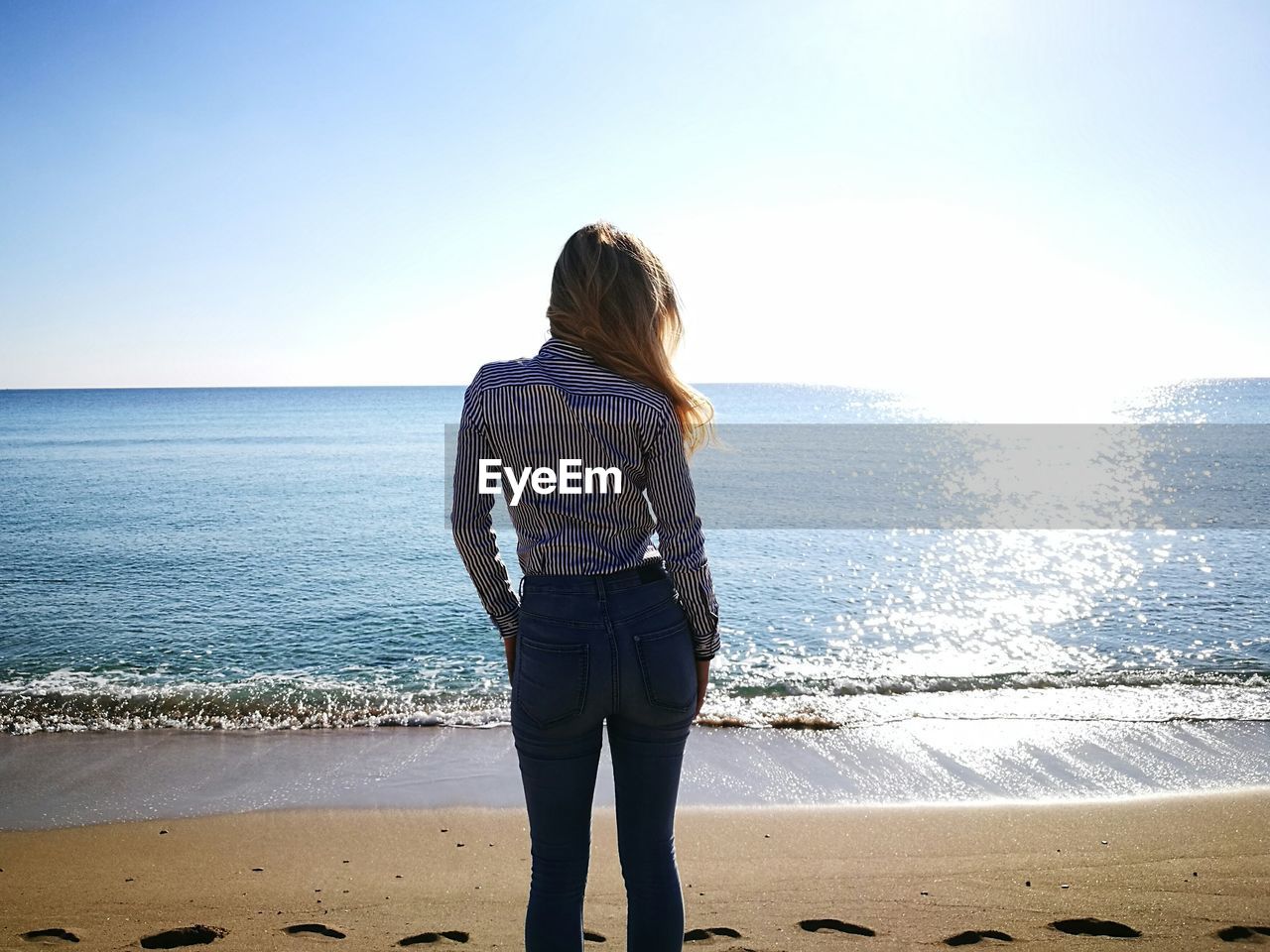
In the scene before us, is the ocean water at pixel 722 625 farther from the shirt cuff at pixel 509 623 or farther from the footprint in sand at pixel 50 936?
the shirt cuff at pixel 509 623

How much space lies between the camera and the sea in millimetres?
6730

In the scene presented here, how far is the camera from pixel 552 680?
1.69 meters

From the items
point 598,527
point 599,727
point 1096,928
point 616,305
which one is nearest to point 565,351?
point 616,305

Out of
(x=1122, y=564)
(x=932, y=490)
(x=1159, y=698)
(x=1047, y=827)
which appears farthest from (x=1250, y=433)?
(x=1047, y=827)

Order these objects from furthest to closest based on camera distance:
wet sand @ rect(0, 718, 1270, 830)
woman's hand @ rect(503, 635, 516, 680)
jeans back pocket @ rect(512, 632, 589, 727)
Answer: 1. wet sand @ rect(0, 718, 1270, 830)
2. woman's hand @ rect(503, 635, 516, 680)
3. jeans back pocket @ rect(512, 632, 589, 727)

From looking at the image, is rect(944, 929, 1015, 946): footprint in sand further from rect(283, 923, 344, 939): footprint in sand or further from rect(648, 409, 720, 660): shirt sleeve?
rect(283, 923, 344, 939): footprint in sand

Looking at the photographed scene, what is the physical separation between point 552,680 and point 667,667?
0.24m

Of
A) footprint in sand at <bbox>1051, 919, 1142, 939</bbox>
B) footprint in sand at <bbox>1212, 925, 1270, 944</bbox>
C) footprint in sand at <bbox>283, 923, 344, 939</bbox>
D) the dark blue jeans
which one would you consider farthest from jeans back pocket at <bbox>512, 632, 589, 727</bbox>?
footprint in sand at <bbox>1212, 925, 1270, 944</bbox>

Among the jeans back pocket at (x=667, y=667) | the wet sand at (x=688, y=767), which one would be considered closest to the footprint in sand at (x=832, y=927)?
the wet sand at (x=688, y=767)

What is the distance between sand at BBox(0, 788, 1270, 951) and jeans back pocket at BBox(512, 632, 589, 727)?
5.63 ft

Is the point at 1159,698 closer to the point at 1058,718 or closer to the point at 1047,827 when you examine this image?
the point at 1058,718

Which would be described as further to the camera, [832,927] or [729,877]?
[729,877]

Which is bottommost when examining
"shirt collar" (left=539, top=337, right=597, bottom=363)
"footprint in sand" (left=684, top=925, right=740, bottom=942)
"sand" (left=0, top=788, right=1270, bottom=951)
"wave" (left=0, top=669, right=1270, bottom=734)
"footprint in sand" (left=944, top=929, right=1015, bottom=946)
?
"wave" (left=0, top=669, right=1270, bottom=734)

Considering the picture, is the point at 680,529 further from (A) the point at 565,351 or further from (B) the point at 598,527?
(A) the point at 565,351
